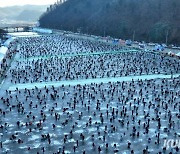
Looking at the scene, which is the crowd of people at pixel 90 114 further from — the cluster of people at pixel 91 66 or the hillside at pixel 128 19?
the hillside at pixel 128 19

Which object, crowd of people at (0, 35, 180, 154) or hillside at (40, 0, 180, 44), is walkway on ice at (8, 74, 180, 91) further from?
hillside at (40, 0, 180, 44)

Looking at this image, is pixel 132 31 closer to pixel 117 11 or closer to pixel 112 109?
pixel 117 11

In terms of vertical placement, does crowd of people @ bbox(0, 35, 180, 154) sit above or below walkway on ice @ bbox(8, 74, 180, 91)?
below

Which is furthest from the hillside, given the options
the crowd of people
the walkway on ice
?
the crowd of people

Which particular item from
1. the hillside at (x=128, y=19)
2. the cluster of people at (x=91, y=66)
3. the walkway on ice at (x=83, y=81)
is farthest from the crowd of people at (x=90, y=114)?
the hillside at (x=128, y=19)

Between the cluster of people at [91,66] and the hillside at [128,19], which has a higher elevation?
the hillside at [128,19]

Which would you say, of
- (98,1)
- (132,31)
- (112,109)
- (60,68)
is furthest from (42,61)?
(98,1)
